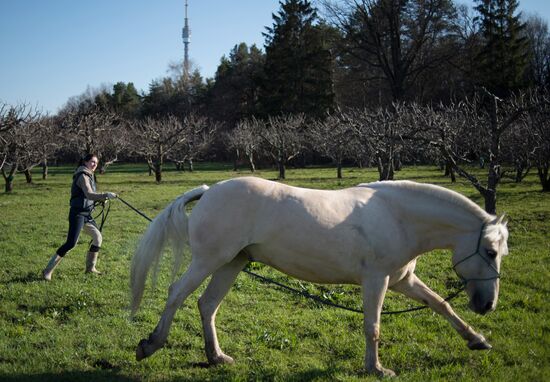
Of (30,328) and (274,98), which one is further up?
(274,98)

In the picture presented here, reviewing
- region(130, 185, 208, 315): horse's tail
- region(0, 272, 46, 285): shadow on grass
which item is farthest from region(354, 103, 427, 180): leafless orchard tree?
region(0, 272, 46, 285): shadow on grass

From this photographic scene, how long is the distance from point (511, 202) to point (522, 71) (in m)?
27.6

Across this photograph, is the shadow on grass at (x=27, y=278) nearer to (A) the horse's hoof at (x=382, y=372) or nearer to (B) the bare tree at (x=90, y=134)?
(A) the horse's hoof at (x=382, y=372)

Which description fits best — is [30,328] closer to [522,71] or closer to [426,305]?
[426,305]

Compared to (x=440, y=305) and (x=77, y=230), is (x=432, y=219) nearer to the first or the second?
(x=440, y=305)

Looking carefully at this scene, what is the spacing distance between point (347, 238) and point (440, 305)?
1246 millimetres

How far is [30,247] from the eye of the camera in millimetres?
9531

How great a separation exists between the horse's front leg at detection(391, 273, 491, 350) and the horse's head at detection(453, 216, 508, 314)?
1.27 feet

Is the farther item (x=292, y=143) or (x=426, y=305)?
(x=292, y=143)

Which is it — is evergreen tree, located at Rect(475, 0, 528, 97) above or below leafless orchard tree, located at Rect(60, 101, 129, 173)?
above

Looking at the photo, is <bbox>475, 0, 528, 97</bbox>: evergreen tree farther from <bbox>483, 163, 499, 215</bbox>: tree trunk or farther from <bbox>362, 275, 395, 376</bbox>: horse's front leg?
<bbox>362, 275, 395, 376</bbox>: horse's front leg

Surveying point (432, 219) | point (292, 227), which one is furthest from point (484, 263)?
point (292, 227)

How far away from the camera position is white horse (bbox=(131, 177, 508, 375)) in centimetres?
390

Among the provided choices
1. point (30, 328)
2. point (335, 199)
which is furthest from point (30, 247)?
point (335, 199)
